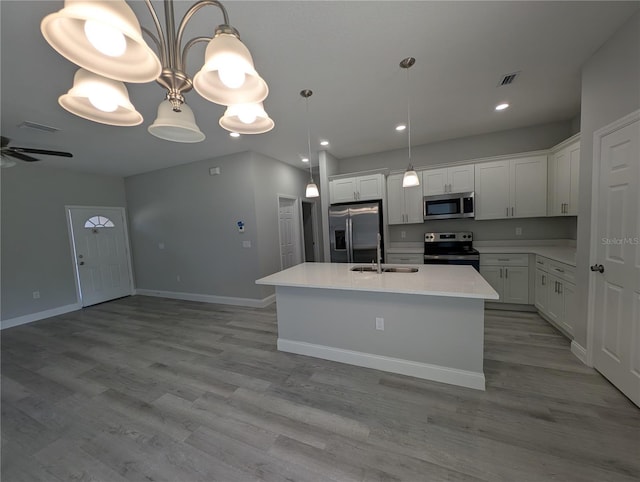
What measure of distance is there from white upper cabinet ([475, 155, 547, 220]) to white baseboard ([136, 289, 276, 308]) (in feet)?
13.0

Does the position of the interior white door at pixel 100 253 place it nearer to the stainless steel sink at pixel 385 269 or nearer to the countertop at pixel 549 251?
the stainless steel sink at pixel 385 269

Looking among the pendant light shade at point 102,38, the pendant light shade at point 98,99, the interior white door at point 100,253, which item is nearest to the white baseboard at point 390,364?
the pendant light shade at point 98,99

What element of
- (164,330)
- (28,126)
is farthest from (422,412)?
(28,126)

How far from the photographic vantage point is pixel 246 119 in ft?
5.07

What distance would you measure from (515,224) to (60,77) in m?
5.91

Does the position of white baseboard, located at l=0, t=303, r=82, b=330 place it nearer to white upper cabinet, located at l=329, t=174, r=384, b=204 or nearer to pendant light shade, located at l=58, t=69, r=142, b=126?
pendant light shade, located at l=58, t=69, r=142, b=126

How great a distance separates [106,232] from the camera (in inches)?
212

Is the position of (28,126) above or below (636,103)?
above

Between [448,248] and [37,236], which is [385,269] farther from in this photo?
[37,236]

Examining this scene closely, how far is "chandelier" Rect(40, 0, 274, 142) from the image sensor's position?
787 millimetres

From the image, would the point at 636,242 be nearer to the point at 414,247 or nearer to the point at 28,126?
the point at 414,247

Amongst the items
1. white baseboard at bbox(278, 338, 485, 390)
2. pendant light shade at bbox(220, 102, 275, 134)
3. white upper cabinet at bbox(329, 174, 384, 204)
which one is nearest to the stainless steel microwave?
white upper cabinet at bbox(329, 174, 384, 204)

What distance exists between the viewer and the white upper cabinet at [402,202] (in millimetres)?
4273

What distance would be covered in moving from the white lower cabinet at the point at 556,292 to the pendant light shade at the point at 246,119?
132 inches
